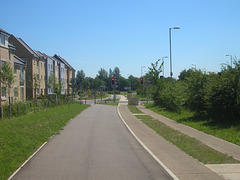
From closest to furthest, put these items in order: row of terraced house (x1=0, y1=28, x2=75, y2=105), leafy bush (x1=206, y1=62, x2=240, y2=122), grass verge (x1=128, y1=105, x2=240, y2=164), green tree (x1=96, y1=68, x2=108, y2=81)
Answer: grass verge (x1=128, y1=105, x2=240, y2=164) → leafy bush (x1=206, y1=62, x2=240, y2=122) → row of terraced house (x1=0, y1=28, x2=75, y2=105) → green tree (x1=96, y1=68, x2=108, y2=81)

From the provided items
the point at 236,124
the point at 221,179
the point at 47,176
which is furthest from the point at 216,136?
the point at 47,176

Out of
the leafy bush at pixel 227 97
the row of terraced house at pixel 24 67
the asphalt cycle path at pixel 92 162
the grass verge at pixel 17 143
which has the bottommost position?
the asphalt cycle path at pixel 92 162

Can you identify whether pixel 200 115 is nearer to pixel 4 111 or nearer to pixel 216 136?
pixel 216 136

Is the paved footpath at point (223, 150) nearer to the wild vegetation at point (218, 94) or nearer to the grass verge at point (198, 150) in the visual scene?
the grass verge at point (198, 150)

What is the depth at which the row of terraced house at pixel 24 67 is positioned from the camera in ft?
98.4

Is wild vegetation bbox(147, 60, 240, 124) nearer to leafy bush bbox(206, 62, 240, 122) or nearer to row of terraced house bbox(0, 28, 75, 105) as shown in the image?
leafy bush bbox(206, 62, 240, 122)

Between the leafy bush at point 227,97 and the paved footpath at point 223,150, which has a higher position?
the leafy bush at point 227,97

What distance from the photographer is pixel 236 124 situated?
1393cm

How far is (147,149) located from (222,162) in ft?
8.74

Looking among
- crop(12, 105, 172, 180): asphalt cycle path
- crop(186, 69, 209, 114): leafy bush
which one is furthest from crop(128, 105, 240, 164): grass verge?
crop(186, 69, 209, 114): leafy bush

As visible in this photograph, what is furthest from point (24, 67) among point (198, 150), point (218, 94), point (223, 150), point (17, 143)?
point (223, 150)

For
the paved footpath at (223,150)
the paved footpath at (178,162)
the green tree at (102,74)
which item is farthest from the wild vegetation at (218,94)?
the green tree at (102,74)

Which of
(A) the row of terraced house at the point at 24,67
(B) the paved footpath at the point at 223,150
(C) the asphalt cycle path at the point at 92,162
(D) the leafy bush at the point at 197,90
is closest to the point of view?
(C) the asphalt cycle path at the point at 92,162

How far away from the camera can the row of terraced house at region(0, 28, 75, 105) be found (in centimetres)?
2998
